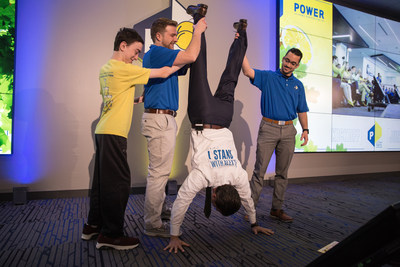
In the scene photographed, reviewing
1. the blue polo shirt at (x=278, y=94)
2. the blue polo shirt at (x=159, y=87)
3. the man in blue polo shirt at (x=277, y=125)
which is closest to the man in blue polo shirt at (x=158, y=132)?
the blue polo shirt at (x=159, y=87)

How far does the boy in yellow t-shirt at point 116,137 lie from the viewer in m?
1.71

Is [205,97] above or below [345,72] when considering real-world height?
below

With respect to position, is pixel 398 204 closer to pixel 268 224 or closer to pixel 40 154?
pixel 268 224

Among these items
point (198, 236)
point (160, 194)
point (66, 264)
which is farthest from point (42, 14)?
point (198, 236)

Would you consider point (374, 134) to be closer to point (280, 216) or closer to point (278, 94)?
point (278, 94)

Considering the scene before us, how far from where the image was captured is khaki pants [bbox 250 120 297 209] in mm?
2580

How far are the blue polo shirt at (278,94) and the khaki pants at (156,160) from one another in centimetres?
112

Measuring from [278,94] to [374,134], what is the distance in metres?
3.83

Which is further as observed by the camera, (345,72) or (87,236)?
(345,72)

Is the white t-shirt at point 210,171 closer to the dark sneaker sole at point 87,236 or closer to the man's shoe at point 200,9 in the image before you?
the dark sneaker sole at point 87,236

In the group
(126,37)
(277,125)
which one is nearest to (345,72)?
(277,125)

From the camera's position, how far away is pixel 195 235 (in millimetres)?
2111

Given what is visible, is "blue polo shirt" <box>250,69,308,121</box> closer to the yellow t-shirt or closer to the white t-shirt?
the white t-shirt

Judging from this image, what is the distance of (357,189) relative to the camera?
4223 millimetres
